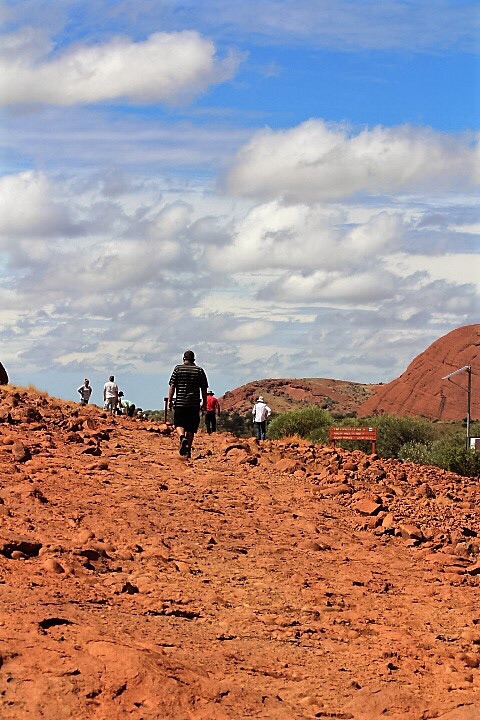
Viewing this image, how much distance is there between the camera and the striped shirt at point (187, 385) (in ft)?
Result: 50.1

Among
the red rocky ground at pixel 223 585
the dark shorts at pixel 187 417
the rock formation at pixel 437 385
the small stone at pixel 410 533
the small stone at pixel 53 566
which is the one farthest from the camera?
the rock formation at pixel 437 385

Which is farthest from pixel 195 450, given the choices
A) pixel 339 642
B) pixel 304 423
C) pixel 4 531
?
pixel 304 423

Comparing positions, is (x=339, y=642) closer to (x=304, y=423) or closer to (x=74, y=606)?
(x=74, y=606)

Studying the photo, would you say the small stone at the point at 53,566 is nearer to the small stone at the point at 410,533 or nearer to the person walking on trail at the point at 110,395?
the small stone at the point at 410,533

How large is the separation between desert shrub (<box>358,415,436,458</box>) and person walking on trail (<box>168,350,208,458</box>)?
29887 mm

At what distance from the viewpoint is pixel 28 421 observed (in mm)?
16469

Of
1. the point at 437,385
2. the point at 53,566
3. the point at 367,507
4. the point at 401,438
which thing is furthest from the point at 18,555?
the point at 437,385

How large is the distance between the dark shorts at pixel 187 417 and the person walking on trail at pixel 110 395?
35.1ft

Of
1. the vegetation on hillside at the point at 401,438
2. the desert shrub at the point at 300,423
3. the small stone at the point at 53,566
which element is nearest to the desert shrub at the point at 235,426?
the vegetation on hillside at the point at 401,438

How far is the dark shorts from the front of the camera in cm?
1523

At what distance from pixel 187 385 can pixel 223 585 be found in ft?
20.2

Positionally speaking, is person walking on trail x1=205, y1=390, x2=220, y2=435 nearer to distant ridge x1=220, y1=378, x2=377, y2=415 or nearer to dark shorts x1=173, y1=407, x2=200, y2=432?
dark shorts x1=173, y1=407, x2=200, y2=432

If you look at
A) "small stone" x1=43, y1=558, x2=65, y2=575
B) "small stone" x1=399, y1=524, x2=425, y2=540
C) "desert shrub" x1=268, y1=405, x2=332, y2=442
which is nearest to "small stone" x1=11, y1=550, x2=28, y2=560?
"small stone" x1=43, y1=558, x2=65, y2=575

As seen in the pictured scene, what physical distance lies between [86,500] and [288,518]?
250 centimetres
